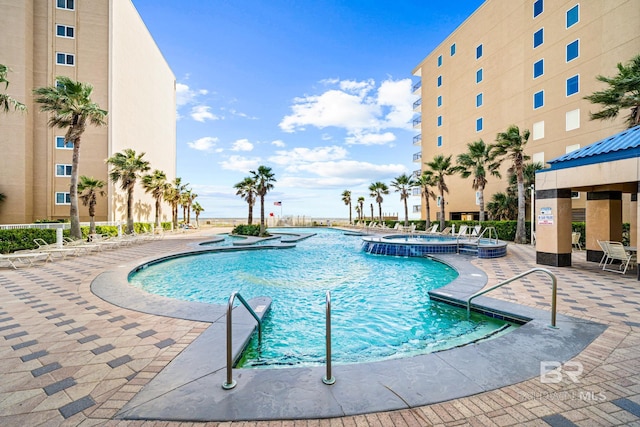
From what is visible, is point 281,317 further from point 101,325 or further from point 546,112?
point 546,112

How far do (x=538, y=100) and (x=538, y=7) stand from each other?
6.86 m

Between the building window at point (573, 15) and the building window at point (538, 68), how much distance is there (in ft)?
7.87

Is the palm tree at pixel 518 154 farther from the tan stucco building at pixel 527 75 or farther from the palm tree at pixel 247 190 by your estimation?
the palm tree at pixel 247 190

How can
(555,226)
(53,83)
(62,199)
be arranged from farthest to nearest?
(62,199) → (53,83) → (555,226)

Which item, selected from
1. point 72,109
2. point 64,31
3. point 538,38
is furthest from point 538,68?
point 64,31

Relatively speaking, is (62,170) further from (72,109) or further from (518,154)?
(518,154)

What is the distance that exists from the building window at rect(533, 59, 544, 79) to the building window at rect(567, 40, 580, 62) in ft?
5.78

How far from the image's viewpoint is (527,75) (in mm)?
20828

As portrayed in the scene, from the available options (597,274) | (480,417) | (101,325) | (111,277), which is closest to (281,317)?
(101,325)

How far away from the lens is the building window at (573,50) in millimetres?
17453

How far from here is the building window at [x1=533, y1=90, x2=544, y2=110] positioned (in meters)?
19.8

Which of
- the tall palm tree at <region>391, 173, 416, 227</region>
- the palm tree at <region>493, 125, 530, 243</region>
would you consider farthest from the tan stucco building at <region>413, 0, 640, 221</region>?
the palm tree at <region>493, 125, 530, 243</region>

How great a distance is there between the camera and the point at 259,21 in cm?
1627

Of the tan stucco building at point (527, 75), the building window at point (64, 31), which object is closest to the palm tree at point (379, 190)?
the tan stucco building at point (527, 75)
